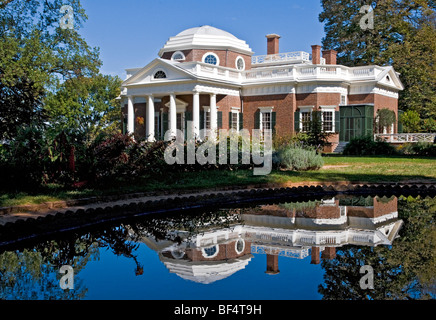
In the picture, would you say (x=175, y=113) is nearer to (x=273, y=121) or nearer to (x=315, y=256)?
(x=273, y=121)

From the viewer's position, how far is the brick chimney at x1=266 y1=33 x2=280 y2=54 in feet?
121

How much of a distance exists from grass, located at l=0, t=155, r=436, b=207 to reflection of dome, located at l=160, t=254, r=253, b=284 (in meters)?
4.30

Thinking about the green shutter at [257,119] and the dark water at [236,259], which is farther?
the green shutter at [257,119]

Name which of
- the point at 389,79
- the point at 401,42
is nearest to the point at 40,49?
the point at 389,79

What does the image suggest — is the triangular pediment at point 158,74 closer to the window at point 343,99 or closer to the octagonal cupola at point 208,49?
the octagonal cupola at point 208,49

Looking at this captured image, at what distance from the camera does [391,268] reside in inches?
207

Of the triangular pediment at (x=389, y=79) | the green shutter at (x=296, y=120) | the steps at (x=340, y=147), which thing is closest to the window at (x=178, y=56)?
the green shutter at (x=296, y=120)

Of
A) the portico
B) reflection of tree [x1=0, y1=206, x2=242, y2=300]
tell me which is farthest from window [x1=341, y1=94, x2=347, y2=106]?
reflection of tree [x1=0, y1=206, x2=242, y2=300]

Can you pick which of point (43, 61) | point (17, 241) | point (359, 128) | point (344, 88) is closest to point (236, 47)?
point (344, 88)

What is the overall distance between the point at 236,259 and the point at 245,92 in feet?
90.8

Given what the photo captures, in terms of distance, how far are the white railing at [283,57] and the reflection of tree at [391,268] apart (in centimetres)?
2925

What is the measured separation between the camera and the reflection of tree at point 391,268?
14.7ft

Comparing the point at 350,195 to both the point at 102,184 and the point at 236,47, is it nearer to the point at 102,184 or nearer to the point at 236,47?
the point at 102,184

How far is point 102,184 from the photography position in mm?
10859
